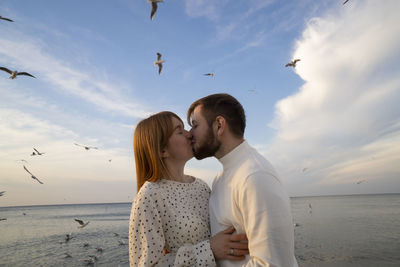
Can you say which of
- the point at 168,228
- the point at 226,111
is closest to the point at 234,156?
the point at 226,111

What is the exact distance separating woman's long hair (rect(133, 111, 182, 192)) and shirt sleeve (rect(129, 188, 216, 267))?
1.50ft

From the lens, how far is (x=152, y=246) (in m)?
2.73

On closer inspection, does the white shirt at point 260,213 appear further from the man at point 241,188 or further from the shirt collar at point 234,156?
the shirt collar at point 234,156

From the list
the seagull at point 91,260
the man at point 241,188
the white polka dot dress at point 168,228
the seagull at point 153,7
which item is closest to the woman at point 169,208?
the white polka dot dress at point 168,228

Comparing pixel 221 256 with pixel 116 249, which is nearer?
pixel 221 256

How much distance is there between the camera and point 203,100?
135 inches

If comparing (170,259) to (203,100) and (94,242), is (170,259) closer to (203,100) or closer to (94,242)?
(203,100)

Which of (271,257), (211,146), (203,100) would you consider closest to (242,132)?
(211,146)

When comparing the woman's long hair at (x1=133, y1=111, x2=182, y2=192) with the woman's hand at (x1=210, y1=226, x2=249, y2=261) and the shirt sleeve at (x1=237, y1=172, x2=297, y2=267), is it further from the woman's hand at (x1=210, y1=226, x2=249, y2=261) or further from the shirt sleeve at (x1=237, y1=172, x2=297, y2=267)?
the shirt sleeve at (x1=237, y1=172, x2=297, y2=267)

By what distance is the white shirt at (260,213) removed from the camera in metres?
2.21

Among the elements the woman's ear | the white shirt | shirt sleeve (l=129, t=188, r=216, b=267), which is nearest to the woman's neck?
the woman's ear

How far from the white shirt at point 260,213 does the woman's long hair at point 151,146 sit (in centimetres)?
96

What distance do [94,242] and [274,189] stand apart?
25734 mm

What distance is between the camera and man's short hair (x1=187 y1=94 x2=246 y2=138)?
3.27 meters
